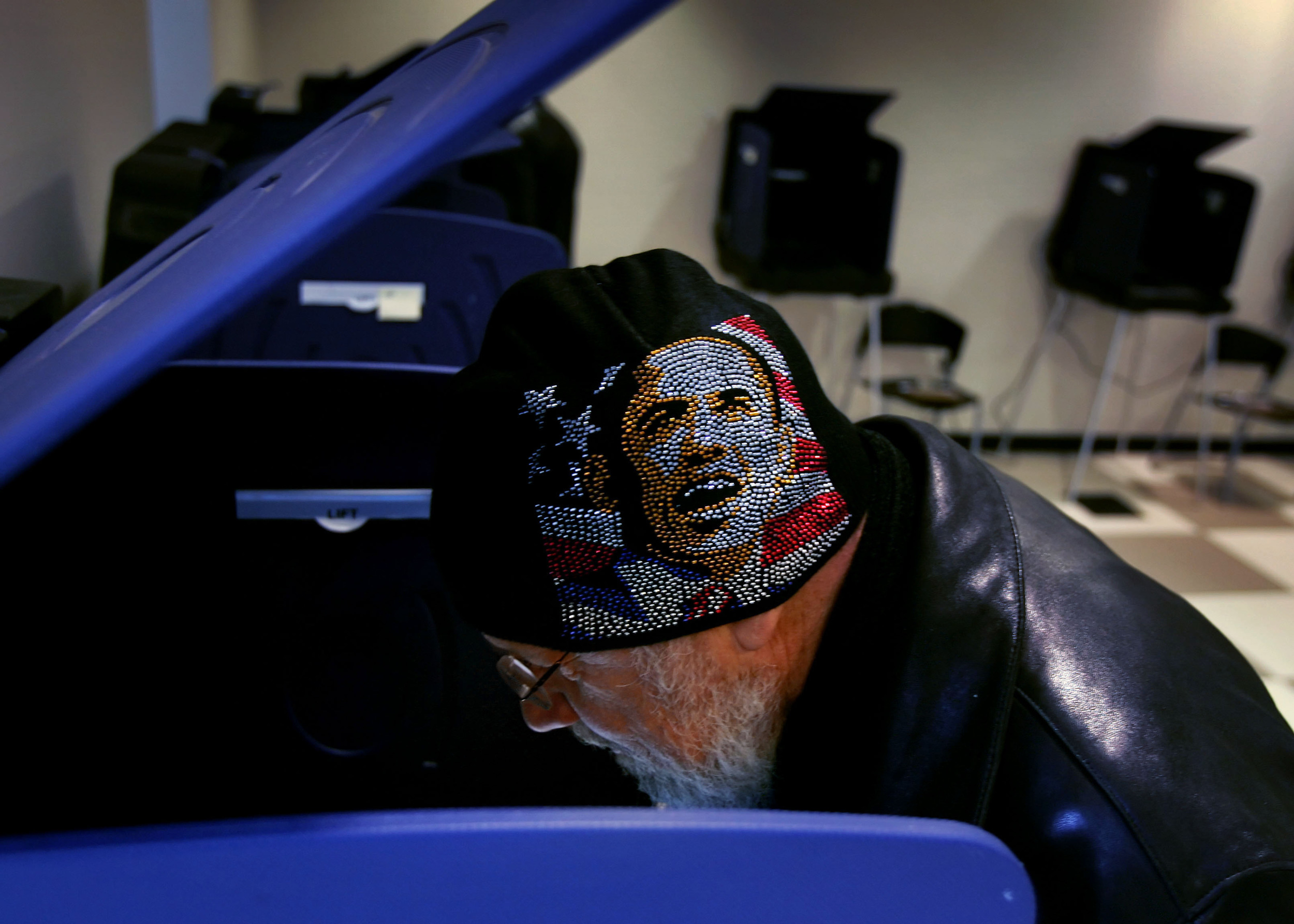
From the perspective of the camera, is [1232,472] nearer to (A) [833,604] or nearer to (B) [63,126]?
(A) [833,604]

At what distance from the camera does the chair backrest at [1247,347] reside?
408 centimetres

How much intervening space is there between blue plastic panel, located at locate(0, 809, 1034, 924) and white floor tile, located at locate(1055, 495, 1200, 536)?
3459mm

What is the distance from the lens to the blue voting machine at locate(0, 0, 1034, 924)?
0.36 meters

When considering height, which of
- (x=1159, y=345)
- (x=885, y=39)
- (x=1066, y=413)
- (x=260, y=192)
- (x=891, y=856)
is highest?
(x=885, y=39)

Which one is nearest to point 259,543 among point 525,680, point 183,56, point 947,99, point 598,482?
point 525,680

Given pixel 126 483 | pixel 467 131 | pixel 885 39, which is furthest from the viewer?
pixel 885 39

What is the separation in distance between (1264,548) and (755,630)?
3.72m

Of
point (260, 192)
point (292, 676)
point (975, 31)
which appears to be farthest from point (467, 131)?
point (975, 31)

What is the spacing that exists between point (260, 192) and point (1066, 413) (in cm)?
457

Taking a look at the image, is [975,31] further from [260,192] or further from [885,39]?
[260,192]

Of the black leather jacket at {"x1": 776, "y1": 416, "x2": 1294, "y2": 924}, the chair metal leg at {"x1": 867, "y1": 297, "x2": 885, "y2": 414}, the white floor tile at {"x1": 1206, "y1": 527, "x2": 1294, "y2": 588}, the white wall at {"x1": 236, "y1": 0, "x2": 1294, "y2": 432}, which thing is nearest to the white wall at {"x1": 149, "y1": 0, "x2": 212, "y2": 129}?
the white wall at {"x1": 236, "y1": 0, "x2": 1294, "y2": 432}

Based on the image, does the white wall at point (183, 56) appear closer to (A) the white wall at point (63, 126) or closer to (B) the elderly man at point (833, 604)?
(A) the white wall at point (63, 126)

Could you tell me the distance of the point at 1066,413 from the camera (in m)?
4.39

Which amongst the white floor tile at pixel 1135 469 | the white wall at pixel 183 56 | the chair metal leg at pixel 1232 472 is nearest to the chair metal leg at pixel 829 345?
the white floor tile at pixel 1135 469
